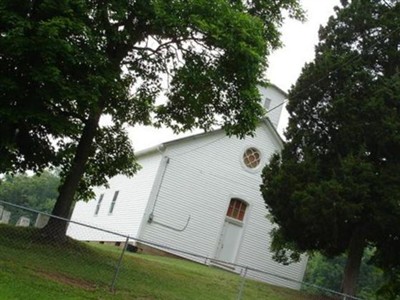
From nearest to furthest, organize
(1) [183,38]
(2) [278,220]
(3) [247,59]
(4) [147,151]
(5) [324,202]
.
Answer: (3) [247,59] < (1) [183,38] < (5) [324,202] < (2) [278,220] < (4) [147,151]

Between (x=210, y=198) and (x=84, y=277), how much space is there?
14.4m

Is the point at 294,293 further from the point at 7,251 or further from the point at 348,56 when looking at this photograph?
the point at 7,251

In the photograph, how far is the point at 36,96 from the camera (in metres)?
12.1

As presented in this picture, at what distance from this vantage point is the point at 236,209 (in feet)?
87.8

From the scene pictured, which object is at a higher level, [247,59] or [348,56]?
[348,56]

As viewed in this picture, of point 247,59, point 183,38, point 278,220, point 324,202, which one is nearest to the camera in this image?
point 247,59

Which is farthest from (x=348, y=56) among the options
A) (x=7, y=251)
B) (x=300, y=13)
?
(x=7, y=251)

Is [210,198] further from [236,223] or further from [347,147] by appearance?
[347,147]

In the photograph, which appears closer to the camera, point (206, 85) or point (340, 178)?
point (206, 85)

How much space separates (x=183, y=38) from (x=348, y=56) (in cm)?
584

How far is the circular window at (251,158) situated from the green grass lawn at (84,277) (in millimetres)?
9847

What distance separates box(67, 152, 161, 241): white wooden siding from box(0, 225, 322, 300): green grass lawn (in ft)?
26.5

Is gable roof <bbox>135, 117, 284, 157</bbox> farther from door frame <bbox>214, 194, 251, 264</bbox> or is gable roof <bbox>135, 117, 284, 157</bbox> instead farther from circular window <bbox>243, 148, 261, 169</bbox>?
door frame <bbox>214, 194, 251, 264</bbox>

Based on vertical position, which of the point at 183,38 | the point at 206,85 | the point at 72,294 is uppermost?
the point at 183,38
